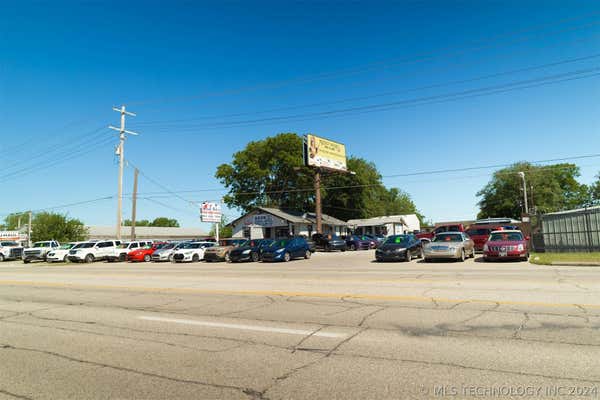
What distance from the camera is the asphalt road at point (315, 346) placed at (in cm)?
384

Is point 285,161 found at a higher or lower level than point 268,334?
higher

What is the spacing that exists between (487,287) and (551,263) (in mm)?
8532

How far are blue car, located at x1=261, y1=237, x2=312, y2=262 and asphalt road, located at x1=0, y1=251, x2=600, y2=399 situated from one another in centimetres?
1548

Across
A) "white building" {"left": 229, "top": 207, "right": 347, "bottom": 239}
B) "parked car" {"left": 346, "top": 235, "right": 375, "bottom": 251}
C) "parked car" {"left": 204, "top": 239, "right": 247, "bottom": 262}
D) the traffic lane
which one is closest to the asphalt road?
the traffic lane

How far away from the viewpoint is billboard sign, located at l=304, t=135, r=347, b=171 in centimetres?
4519

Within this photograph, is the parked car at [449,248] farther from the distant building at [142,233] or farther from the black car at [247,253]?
the distant building at [142,233]

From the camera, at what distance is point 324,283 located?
11609mm

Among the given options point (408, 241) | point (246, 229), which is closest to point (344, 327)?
point (408, 241)

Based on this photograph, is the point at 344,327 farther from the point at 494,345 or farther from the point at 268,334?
the point at 494,345

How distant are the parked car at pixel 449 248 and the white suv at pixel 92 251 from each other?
27842 mm

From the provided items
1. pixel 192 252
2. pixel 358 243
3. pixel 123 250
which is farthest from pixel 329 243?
pixel 123 250

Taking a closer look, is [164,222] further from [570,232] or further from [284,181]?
[570,232]

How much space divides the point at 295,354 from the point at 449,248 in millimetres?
15832

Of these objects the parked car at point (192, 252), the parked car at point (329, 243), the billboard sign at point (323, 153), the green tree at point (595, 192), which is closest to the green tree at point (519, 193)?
the green tree at point (595, 192)
